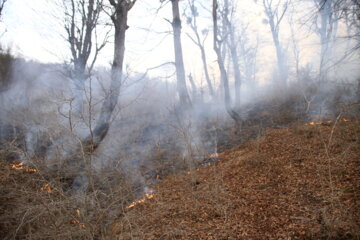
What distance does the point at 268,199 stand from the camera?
3.48 m

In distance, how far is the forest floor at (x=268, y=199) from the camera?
2.73m

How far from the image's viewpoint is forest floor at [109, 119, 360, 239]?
273 centimetres

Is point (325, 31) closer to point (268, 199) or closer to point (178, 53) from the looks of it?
point (178, 53)

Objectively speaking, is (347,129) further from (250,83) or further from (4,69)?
(250,83)

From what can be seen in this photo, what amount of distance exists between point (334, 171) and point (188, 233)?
2.65 metres

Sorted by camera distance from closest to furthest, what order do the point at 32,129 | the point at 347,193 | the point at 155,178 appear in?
the point at 347,193 → the point at 155,178 → the point at 32,129

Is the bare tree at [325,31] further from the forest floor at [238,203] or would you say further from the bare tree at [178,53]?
the bare tree at [178,53]

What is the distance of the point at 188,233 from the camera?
3.09 meters

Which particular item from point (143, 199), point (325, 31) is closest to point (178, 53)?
point (143, 199)

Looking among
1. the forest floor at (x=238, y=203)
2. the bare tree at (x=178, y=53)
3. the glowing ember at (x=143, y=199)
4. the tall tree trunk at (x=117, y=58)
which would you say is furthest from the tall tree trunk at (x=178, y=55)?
the glowing ember at (x=143, y=199)

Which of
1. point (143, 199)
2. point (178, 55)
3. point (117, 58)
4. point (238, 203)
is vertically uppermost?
point (178, 55)

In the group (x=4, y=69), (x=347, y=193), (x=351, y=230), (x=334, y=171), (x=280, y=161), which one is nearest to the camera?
(x=351, y=230)

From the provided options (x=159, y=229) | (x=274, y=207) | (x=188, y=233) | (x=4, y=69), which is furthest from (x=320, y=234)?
(x=4, y=69)

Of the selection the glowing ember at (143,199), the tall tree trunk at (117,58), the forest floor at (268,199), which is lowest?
the glowing ember at (143,199)
